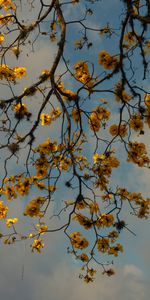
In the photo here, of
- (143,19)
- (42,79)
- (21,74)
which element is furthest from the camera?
(21,74)

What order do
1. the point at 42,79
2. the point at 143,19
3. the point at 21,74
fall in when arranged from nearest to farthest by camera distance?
1. the point at 143,19
2. the point at 42,79
3. the point at 21,74

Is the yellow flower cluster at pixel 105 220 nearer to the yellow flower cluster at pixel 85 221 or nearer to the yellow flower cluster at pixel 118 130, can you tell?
the yellow flower cluster at pixel 85 221

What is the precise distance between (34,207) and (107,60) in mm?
2579

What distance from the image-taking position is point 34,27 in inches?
319

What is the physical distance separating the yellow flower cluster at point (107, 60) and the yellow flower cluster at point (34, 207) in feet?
7.57

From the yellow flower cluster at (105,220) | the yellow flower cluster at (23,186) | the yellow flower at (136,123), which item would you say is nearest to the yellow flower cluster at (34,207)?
the yellow flower cluster at (23,186)

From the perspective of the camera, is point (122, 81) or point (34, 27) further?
point (34, 27)

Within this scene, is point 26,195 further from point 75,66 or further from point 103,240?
point 75,66

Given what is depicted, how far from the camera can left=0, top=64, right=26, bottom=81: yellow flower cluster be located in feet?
28.5

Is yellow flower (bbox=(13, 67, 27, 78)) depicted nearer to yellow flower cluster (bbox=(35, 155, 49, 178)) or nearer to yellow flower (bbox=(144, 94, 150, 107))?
yellow flower cluster (bbox=(35, 155, 49, 178))

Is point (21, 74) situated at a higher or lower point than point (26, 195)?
higher

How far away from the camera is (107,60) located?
7.96 metres

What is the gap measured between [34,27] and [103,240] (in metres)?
3.53

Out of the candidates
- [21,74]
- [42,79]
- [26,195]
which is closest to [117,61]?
[42,79]
